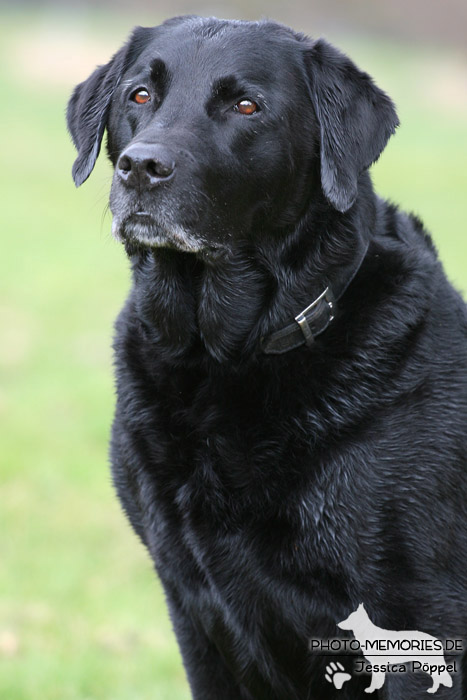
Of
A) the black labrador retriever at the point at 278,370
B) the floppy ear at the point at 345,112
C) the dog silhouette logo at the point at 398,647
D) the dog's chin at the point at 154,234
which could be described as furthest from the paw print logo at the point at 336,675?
the floppy ear at the point at 345,112

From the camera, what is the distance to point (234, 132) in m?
2.92

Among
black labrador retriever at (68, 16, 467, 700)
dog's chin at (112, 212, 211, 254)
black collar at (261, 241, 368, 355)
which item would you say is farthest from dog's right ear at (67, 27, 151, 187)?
black collar at (261, 241, 368, 355)

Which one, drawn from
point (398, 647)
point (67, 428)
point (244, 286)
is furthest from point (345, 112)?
point (67, 428)

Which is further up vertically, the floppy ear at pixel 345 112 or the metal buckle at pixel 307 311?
the floppy ear at pixel 345 112

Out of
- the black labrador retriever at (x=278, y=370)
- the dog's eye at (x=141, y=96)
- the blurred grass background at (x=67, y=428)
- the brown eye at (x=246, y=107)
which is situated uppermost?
the dog's eye at (x=141, y=96)

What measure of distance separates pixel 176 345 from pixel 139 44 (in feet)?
3.34

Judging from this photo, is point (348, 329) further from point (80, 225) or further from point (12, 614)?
point (80, 225)

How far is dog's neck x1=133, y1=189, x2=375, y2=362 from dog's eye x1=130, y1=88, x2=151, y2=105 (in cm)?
47

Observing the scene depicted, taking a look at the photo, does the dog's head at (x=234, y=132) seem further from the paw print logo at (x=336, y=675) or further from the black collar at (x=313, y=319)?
the paw print logo at (x=336, y=675)

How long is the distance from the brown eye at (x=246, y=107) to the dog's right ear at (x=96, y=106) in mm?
496

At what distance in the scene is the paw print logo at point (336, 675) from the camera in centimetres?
281

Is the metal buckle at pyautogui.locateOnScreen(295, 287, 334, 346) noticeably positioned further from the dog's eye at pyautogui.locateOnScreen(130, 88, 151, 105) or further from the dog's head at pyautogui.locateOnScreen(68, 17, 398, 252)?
the dog's eye at pyautogui.locateOnScreen(130, 88, 151, 105)

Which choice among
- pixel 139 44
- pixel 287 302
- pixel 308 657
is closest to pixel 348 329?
pixel 287 302

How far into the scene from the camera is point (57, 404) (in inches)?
295
